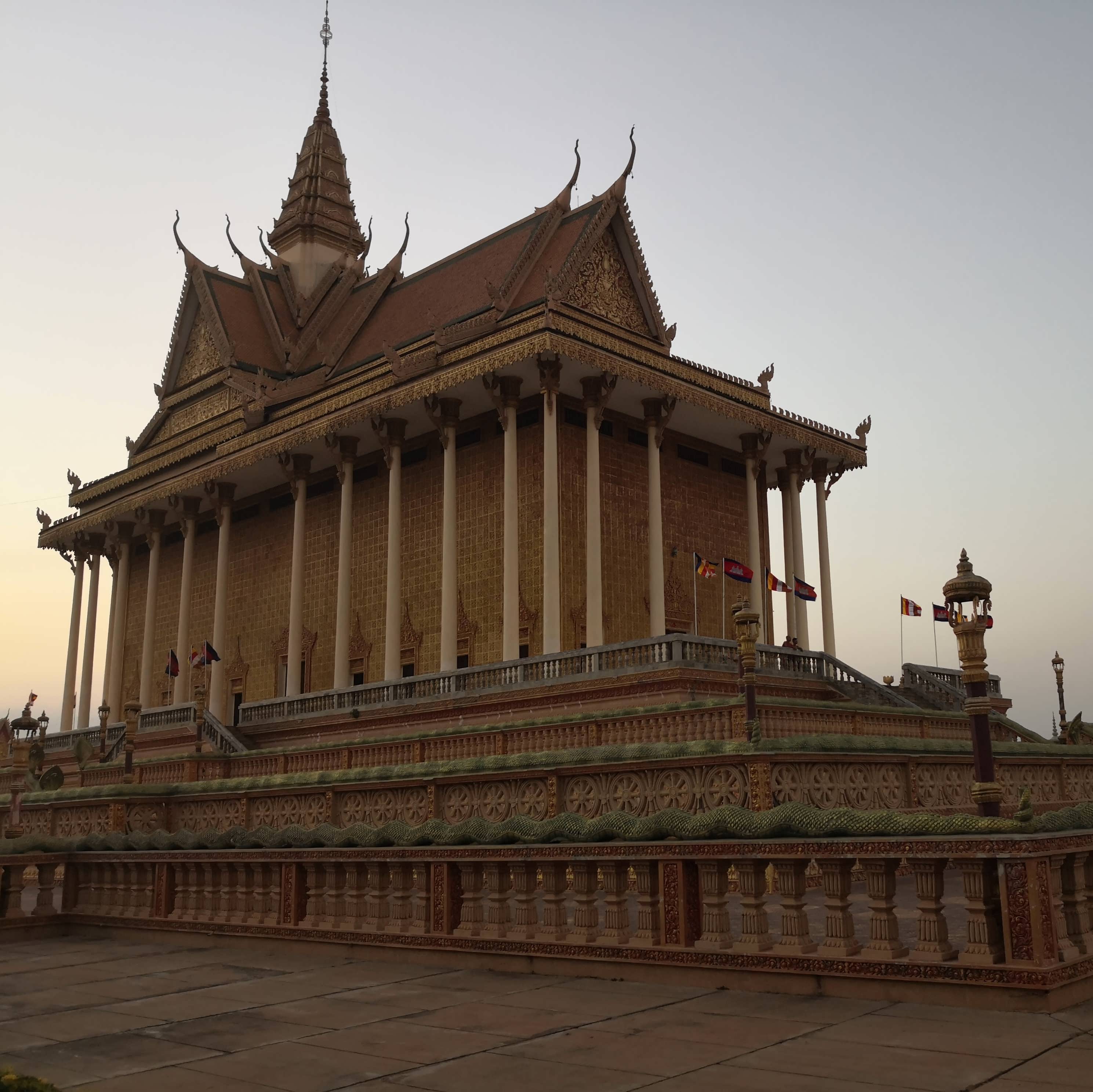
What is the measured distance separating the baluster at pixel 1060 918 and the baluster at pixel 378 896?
5.22 meters

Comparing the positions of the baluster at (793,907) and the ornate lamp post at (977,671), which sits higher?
the ornate lamp post at (977,671)

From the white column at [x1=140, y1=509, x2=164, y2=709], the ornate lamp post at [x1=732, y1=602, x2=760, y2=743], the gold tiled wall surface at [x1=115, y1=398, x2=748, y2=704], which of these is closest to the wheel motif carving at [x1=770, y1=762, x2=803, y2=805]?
the ornate lamp post at [x1=732, y1=602, x2=760, y2=743]

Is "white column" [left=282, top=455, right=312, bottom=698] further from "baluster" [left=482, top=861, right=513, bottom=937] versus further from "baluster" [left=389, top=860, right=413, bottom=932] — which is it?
"baluster" [left=482, top=861, right=513, bottom=937]

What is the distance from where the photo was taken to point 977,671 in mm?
7324

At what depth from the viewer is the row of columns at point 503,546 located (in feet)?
86.0

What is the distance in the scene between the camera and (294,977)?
864 cm

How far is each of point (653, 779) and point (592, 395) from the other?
17824 millimetres

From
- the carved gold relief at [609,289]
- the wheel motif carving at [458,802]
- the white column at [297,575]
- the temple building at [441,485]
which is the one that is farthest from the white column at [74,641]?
the wheel motif carving at [458,802]

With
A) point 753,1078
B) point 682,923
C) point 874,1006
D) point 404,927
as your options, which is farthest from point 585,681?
point 753,1078

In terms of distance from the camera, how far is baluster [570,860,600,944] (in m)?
8.05

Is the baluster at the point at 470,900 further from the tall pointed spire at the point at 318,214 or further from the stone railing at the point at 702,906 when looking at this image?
the tall pointed spire at the point at 318,214

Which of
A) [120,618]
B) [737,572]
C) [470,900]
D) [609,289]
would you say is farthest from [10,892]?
[120,618]

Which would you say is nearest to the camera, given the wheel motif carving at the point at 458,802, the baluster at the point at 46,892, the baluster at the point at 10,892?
the wheel motif carving at the point at 458,802

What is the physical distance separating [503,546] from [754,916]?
2132 cm
